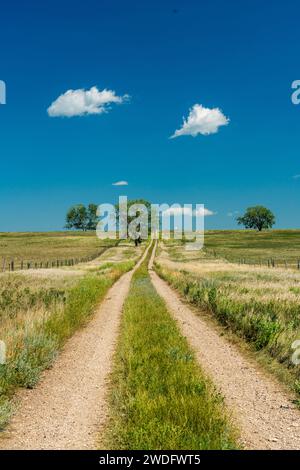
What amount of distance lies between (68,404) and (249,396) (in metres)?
3.55

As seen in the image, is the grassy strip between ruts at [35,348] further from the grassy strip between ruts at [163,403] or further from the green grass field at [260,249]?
the green grass field at [260,249]

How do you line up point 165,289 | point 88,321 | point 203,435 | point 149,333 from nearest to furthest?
point 203,435 < point 149,333 < point 88,321 < point 165,289

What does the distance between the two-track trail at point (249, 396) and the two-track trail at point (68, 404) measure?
94.6 inches

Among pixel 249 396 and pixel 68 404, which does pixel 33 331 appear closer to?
pixel 68 404

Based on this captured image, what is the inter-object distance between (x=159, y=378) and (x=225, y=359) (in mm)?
3396

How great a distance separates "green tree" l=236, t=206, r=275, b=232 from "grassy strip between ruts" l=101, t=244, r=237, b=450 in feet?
599

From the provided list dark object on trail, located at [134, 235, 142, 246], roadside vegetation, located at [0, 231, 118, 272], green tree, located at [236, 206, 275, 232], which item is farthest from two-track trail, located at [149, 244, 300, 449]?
green tree, located at [236, 206, 275, 232]

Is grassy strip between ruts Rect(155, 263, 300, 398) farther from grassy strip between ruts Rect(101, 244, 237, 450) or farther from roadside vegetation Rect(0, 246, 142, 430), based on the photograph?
roadside vegetation Rect(0, 246, 142, 430)

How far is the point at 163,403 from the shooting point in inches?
263

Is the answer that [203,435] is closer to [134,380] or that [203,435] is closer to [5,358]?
[134,380]

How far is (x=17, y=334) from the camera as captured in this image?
416 inches

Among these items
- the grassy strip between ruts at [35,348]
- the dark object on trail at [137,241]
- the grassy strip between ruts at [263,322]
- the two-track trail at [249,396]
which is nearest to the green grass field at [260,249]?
the dark object on trail at [137,241]

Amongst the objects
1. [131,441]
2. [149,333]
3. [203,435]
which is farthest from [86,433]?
[149,333]

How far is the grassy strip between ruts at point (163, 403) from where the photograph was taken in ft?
18.6
